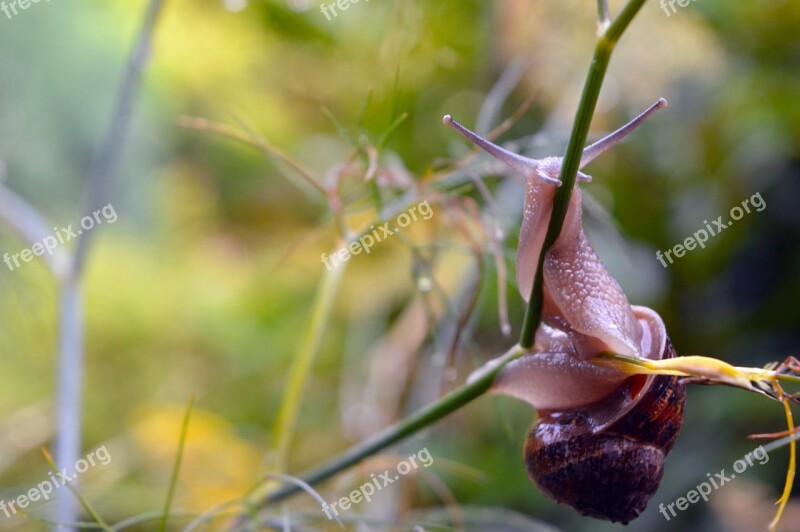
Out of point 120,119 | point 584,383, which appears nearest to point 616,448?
point 584,383

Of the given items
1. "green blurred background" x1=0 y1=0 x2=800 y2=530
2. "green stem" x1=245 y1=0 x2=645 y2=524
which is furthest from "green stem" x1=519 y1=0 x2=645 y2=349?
"green blurred background" x1=0 y1=0 x2=800 y2=530

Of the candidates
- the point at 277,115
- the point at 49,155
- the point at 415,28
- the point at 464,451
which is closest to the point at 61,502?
the point at 415,28

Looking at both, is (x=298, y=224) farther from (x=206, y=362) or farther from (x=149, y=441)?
(x=149, y=441)

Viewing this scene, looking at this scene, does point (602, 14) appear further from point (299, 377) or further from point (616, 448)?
point (299, 377)

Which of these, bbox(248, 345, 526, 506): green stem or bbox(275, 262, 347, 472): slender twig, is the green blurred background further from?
bbox(248, 345, 526, 506): green stem

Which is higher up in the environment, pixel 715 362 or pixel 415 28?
pixel 415 28

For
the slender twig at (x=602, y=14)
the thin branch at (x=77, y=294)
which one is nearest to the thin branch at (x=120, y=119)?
the thin branch at (x=77, y=294)

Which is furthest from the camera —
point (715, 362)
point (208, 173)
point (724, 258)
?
point (208, 173)
